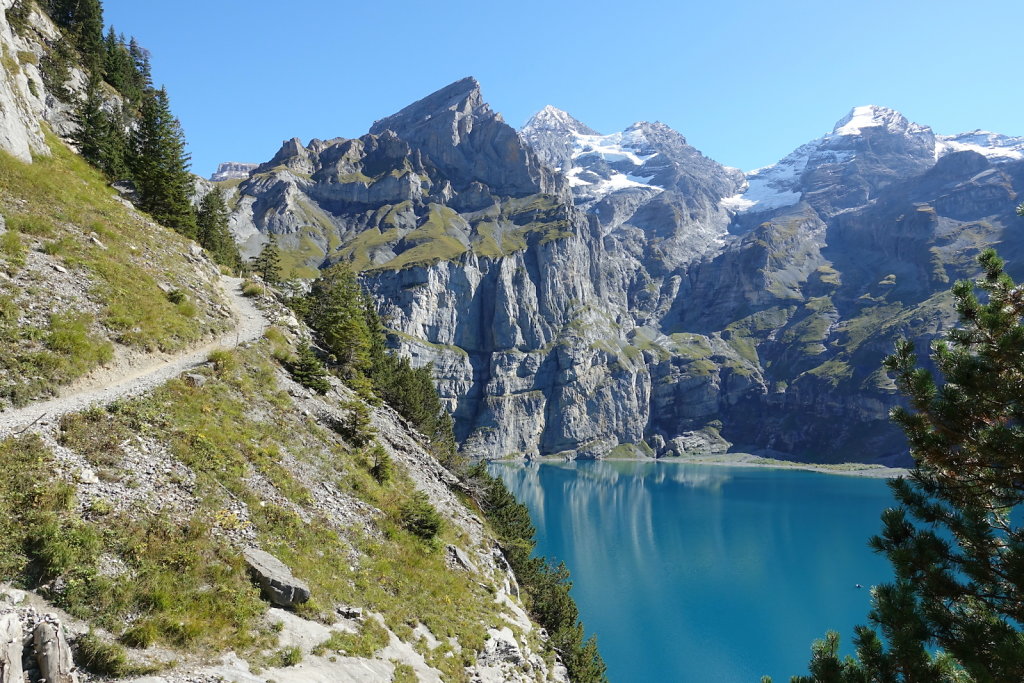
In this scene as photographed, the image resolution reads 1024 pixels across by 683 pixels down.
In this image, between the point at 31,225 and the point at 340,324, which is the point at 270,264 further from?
the point at 31,225

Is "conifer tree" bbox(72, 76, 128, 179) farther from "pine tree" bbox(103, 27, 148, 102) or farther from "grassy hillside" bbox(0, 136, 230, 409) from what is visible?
"pine tree" bbox(103, 27, 148, 102)

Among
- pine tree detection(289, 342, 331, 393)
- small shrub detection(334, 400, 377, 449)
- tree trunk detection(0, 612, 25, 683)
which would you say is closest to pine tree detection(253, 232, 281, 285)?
pine tree detection(289, 342, 331, 393)

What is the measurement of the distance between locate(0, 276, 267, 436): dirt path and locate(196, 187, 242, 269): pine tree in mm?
28773

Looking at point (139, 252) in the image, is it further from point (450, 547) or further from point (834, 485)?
point (834, 485)

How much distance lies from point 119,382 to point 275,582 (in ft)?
37.2

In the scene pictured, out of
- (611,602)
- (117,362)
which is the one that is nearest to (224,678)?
(117,362)

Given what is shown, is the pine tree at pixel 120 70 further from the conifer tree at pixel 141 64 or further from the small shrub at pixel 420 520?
the small shrub at pixel 420 520

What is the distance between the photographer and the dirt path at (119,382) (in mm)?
15250

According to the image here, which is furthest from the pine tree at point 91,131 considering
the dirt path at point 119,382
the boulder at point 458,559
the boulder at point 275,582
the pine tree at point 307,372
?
the boulder at point 275,582

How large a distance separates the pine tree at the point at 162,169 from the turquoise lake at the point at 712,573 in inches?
2355

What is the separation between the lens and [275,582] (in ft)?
47.6

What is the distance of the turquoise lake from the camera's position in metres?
58.6

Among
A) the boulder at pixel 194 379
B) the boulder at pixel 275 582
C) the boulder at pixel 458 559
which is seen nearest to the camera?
the boulder at pixel 275 582

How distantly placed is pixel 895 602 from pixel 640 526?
11749 centimetres
